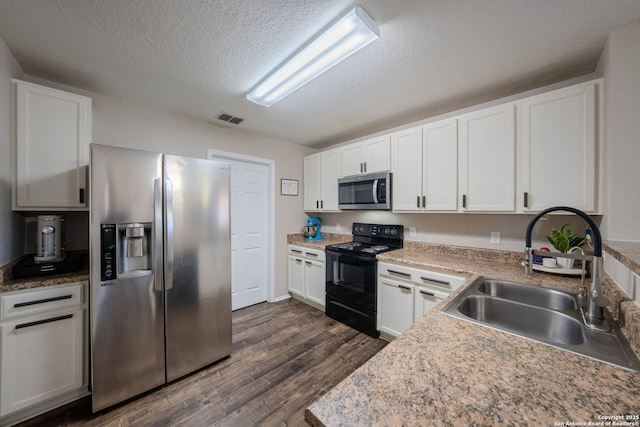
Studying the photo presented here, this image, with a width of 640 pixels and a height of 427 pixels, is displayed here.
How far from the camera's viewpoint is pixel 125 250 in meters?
1.65

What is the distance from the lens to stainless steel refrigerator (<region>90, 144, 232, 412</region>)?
155cm

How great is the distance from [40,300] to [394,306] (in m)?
2.65

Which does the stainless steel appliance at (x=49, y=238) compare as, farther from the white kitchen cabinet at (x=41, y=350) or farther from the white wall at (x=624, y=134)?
the white wall at (x=624, y=134)

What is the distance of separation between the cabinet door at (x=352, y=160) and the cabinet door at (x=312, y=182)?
47 centimetres

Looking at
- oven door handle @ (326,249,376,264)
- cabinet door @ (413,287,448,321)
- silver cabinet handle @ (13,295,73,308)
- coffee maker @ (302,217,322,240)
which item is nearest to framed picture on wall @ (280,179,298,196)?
coffee maker @ (302,217,322,240)

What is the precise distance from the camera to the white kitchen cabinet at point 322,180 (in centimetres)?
321

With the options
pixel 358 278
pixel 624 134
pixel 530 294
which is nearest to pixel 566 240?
pixel 530 294

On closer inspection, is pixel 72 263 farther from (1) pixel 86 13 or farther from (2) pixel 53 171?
(1) pixel 86 13

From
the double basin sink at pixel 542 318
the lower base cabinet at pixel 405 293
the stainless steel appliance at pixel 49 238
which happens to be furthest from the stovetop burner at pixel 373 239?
the stainless steel appliance at pixel 49 238

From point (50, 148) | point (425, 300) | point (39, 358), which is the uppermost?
point (50, 148)

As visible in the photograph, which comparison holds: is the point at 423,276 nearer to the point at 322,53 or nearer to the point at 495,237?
the point at 495,237

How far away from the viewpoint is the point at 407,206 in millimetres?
2482

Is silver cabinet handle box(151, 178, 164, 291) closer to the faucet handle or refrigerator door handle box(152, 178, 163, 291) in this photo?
refrigerator door handle box(152, 178, 163, 291)

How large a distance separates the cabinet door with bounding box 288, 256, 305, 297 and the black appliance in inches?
21.9
